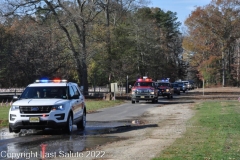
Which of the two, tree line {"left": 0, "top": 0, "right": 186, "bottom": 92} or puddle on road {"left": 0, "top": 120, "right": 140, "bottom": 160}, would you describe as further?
tree line {"left": 0, "top": 0, "right": 186, "bottom": 92}

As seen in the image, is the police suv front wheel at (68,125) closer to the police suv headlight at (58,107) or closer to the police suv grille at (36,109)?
the police suv headlight at (58,107)

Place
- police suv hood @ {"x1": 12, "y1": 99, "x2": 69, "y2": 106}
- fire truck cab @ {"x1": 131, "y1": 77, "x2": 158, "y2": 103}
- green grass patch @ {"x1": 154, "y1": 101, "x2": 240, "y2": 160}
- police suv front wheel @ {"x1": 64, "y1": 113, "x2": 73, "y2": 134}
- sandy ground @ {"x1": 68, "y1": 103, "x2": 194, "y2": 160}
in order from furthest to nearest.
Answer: fire truck cab @ {"x1": 131, "y1": 77, "x2": 158, "y2": 103} < police suv front wheel @ {"x1": 64, "y1": 113, "x2": 73, "y2": 134} < police suv hood @ {"x1": 12, "y1": 99, "x2": 69, "y2": 106} < sandy ground @ {"x1": 68, "y1": 103, "x2": 194, "y2": 160} < green grass patch @ {"x1": 154, "y1": 101, "x2": 240, "y2": 160}

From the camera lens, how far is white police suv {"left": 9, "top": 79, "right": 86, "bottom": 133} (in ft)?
47.4

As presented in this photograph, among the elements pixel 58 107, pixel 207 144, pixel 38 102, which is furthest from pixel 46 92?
pixel 207 144

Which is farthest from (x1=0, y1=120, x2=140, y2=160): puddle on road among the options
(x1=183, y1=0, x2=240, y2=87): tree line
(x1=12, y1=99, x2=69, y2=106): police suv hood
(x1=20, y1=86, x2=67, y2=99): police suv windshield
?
(x1=183, y1=0, x2=240, y2=87): tree line

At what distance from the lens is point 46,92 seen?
15914mm

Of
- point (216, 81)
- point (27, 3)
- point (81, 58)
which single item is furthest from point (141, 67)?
point (216, 81)

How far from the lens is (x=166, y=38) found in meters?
95.6

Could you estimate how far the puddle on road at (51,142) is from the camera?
35.3ft

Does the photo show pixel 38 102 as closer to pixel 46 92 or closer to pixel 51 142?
pixel 46 92

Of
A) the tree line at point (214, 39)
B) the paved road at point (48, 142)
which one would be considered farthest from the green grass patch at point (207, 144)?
the tree line at point (214, 39)

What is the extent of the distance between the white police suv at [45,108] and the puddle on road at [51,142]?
16.4 inches

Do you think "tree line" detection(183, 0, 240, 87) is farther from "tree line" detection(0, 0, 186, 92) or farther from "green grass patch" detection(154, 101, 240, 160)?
"green grass patch" detection(154, 101, 240, 160)

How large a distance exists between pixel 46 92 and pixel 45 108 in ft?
4.99
